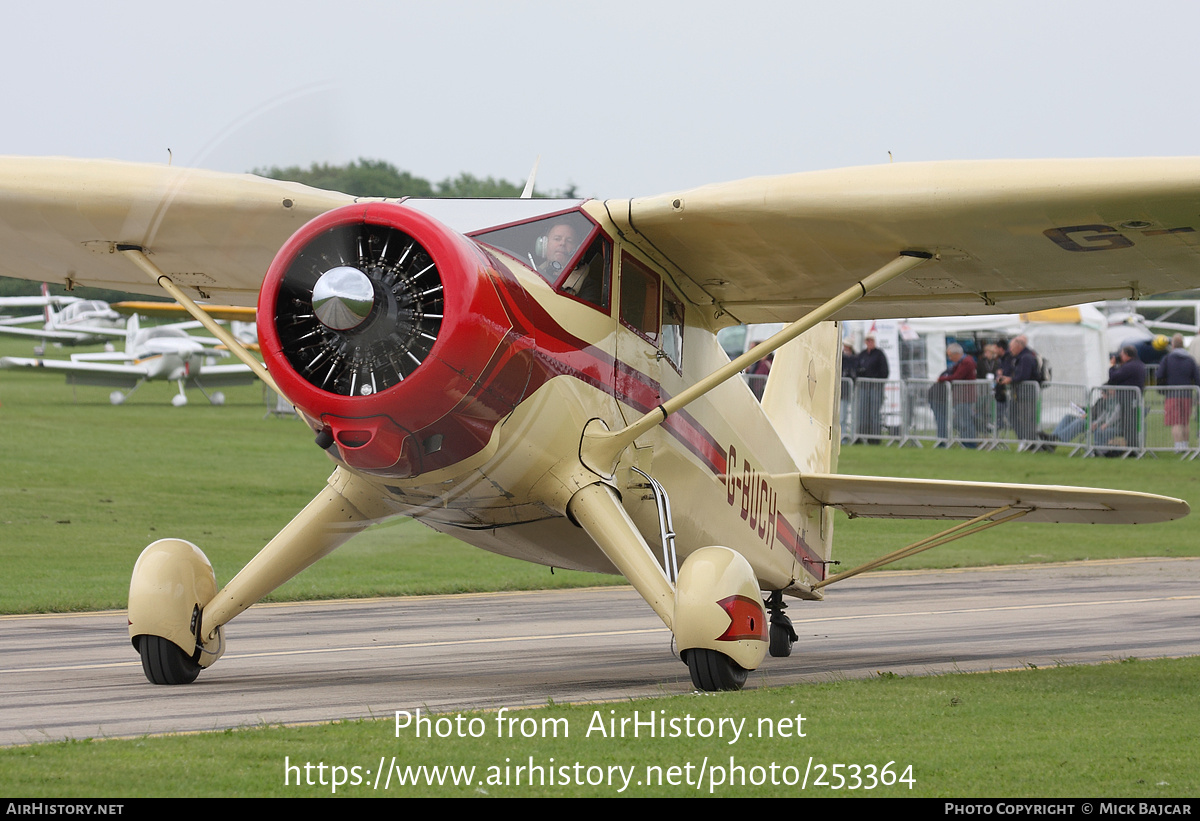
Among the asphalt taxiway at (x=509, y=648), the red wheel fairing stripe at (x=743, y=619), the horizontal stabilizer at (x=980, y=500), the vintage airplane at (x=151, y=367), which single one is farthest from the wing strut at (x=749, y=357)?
the vintage airplane at (x=151, y=367)

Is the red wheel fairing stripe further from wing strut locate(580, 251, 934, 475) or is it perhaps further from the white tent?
the white tent

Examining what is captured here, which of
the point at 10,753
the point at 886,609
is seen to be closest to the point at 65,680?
the point at 10,753

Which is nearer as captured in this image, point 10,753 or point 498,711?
point 10,753

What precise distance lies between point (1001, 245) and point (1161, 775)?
13.6 ft

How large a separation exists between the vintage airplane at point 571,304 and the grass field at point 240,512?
→ 1.06m

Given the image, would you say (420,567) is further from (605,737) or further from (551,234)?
(605,737)

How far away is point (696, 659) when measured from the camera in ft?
28.6

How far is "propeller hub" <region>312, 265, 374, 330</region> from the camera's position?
291 inches

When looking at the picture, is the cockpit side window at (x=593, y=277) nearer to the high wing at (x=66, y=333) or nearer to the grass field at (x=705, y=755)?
the grass field at (x=705, y=755)

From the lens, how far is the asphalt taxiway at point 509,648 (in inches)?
328

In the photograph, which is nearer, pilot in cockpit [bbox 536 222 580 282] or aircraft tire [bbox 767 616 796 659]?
pilot in cockpit [bbox 536 222 580 282]

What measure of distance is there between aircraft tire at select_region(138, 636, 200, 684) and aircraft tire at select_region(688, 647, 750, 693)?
329 centimetres

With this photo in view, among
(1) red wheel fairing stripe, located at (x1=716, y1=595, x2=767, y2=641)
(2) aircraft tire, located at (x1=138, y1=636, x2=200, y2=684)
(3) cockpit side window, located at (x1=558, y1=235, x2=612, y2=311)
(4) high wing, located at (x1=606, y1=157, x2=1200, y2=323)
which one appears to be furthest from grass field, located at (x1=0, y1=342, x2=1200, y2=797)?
(4) high wing, located at (x1=606, y1=157, x2=1200, y2=323)

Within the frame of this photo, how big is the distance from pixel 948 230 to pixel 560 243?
97.1 inches
